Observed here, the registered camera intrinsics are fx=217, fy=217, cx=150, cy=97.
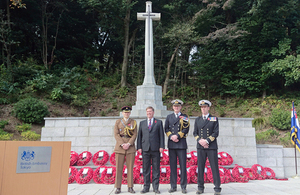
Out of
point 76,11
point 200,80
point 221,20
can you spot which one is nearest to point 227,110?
point 200,80

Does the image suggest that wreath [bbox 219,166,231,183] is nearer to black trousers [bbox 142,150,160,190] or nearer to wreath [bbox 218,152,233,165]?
wreath [bbox 218,152,233,165]

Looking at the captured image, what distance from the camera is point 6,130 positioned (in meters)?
9.38

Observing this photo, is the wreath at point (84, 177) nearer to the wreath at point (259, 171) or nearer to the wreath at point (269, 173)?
the wreath at point (259, 171)

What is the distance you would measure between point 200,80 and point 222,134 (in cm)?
1030

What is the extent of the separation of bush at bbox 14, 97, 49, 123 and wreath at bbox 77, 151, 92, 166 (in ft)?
17.5

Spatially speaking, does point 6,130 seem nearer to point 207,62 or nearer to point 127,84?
point 127,84

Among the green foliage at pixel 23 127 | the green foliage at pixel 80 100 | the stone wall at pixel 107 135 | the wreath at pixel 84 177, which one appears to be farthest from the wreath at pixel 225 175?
the green foliage at pixel 80 100

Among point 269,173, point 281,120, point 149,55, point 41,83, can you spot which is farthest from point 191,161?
point 41,83

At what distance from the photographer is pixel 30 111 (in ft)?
32.6

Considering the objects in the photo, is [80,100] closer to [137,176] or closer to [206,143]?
[137,176]

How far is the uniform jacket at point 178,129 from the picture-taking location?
14.1 ft

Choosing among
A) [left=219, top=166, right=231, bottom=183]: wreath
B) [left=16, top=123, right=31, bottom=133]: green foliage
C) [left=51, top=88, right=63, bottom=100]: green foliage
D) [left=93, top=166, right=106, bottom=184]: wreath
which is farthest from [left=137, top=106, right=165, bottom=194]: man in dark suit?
[left=51, top=88, right=63, bottom=100]: green foliage

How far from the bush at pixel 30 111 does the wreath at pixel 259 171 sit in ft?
29.1

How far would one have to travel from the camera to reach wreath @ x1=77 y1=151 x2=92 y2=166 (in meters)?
5.50
